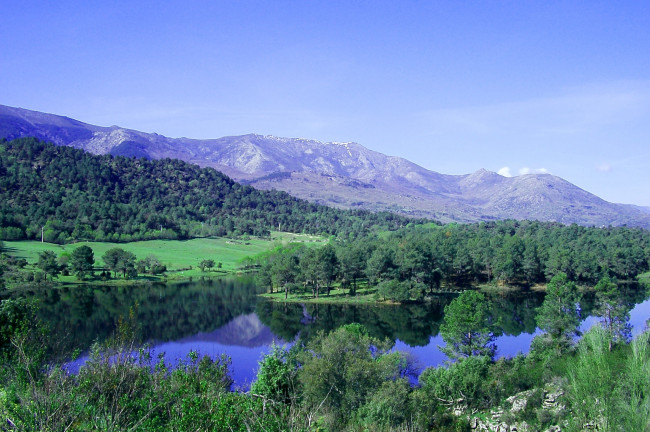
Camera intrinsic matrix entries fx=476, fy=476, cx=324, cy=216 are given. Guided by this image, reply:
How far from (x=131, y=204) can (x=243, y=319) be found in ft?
270

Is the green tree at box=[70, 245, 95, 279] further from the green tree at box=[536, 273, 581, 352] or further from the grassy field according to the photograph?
the green tree at box=[536, 273, 581, 352]

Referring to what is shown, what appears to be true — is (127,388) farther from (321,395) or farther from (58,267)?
(58,267)

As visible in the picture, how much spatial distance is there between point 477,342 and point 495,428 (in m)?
11.1

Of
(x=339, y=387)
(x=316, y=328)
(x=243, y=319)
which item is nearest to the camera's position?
(x=339, y=387)

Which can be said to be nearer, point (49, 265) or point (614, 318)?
point (614, 318)

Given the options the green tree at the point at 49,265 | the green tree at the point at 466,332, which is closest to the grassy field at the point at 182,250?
the green tree at the point at 49,265

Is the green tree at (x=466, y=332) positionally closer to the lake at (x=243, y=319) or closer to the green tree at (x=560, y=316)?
the lake at (x=243, y=319)

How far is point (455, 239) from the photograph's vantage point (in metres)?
87.4

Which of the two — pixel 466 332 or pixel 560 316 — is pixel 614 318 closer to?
pixel 560 316

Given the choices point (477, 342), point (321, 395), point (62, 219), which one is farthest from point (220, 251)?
point (321, 395)

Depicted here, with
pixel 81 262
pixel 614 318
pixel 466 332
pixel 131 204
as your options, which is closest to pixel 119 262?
pixel 81 262

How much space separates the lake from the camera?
3906 cm

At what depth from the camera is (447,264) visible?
2707 inches

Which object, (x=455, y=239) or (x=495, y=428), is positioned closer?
(x=495, y=428)
